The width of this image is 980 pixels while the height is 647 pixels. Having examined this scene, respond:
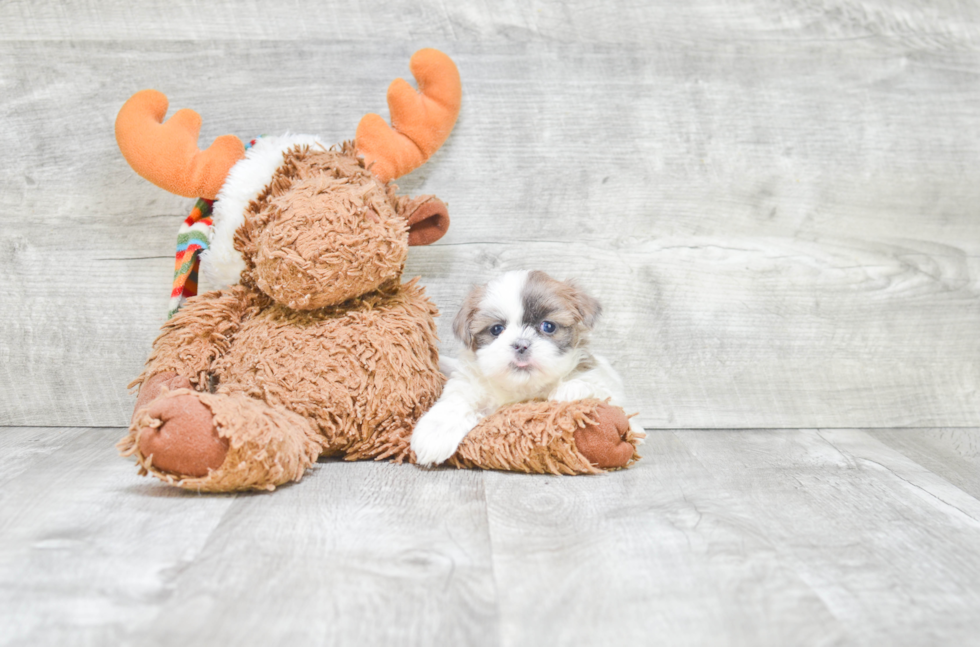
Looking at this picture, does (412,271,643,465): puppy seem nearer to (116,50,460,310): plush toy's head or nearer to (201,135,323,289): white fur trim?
(116,50,460,310): plush toy's head

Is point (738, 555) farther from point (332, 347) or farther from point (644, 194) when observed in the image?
point (644, 194)

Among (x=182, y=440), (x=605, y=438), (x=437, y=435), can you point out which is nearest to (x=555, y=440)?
(x=605, y=438)

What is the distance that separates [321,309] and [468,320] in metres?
0.30

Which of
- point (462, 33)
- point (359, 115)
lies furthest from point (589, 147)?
point (359, 115)

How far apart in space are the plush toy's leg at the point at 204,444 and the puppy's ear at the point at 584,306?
0.61m

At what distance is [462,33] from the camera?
1788mm

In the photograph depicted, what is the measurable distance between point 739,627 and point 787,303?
121cm

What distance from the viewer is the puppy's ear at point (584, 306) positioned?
58.4 inches

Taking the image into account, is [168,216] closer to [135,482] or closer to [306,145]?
[306,145]

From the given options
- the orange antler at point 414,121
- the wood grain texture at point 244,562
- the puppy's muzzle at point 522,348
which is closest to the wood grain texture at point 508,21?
the orange antler at point 414,121

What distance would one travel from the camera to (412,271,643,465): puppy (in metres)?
1.42

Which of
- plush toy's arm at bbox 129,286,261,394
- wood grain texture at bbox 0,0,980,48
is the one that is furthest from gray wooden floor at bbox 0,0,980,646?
plush toy's arm at bbox 129,286,261,394

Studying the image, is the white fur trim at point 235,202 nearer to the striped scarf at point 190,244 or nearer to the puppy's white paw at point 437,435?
the striped scarf at point 190,244

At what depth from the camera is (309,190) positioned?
143 centimetres
